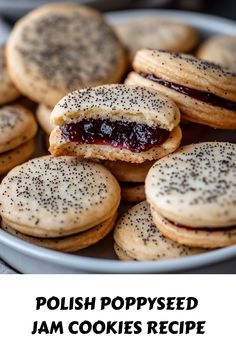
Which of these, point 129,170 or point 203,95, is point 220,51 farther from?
point 129,170

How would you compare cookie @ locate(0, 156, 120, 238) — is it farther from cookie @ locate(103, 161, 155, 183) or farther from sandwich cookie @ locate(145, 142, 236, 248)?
sandwich cookie @ locate(145, 142, 236, 248)

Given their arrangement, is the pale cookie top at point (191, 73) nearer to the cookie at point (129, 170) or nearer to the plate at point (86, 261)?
the cookie at point (129, 170)

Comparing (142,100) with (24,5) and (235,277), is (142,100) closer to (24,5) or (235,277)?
(235,277)

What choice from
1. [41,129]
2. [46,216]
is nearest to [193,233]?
[46,216]

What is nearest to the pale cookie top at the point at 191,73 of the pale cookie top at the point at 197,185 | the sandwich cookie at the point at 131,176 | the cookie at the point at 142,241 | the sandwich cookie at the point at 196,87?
the sandwich cookie at the point at 196,87

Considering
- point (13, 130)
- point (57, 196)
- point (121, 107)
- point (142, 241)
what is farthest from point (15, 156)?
point (142, 241)

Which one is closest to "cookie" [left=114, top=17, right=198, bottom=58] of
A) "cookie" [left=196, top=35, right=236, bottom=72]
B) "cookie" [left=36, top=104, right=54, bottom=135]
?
"cookie" [left=196, top=35, right=236, bottom=72]
